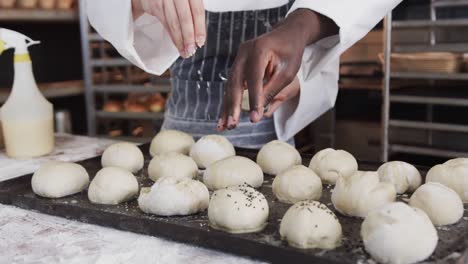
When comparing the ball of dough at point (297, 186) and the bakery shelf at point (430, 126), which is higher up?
the ball of dough at point (297, 186)

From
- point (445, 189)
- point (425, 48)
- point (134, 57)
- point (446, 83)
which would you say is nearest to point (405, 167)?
point (445, 189)

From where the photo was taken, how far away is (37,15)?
130 inches

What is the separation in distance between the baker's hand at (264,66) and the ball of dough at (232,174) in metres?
0.09

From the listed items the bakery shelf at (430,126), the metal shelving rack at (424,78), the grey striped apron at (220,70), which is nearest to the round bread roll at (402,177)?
the grey striped apron at (220,70)

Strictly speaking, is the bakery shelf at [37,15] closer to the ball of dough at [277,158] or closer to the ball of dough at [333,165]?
the ball of dough at [277,158]

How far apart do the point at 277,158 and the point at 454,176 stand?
0.41 meters

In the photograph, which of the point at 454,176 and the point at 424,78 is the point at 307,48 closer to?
the point at 454,176

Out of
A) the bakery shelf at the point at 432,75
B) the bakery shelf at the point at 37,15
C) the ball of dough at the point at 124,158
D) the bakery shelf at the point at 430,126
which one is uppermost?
the bakery shelf at the point at 37,15

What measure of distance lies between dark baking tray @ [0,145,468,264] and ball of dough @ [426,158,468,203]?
0.28ft

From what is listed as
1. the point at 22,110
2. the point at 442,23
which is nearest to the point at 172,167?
the point at 22,110

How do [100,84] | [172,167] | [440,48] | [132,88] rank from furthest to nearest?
[100,84]
[132,88]
[440,48]
[172,167]

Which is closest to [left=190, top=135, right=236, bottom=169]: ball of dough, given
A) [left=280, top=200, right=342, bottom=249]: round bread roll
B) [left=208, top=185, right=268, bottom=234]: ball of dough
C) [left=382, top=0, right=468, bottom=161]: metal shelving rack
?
[left=208, top=185, right=268, bottom=234]: ball of dough

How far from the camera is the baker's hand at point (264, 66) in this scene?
113 cm

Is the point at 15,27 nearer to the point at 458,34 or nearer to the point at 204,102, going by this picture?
the point at 204,102
